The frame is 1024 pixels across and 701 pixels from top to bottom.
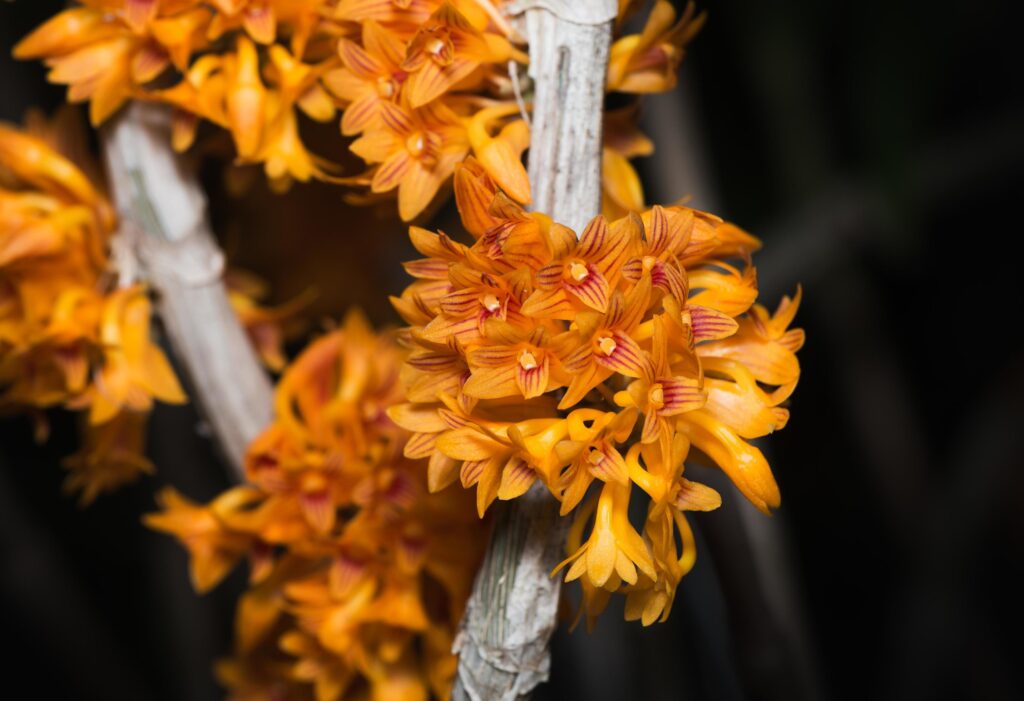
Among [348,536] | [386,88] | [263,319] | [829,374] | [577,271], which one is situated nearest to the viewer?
[577,271]

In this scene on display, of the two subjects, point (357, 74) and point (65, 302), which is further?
point (65, 302)

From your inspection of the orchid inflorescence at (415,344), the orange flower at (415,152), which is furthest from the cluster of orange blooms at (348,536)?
the orange flower at (415,152)

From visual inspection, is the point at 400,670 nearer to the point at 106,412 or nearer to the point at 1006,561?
the point at 106,412

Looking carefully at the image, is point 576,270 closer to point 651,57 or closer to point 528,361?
point 528,361

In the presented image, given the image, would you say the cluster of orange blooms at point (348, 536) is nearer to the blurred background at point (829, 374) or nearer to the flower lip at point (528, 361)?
the flower lip at point (528, 361)

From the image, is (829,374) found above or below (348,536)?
below

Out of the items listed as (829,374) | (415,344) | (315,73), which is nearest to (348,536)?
(415,344)

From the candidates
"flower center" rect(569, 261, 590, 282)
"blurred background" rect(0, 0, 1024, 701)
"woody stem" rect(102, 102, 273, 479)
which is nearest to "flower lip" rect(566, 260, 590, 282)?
"flower center" rect(569, 261, 590, 282)
